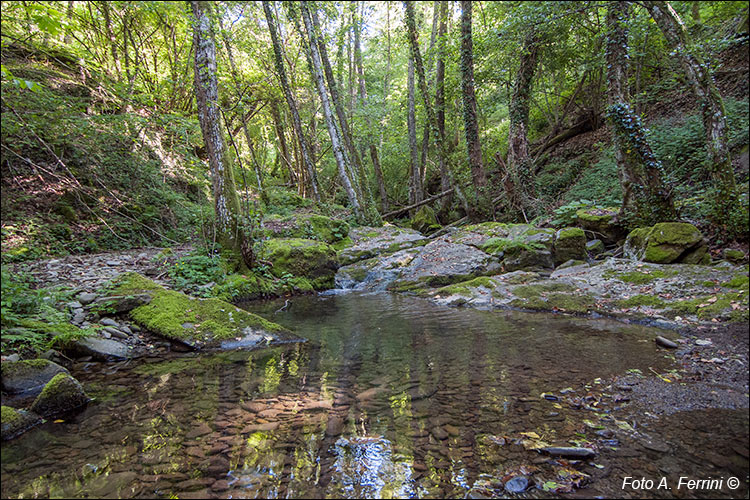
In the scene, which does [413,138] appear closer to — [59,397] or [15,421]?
[59,397]

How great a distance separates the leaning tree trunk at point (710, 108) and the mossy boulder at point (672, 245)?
22.9 inches

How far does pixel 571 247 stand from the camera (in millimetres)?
8531

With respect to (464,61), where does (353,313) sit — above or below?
below

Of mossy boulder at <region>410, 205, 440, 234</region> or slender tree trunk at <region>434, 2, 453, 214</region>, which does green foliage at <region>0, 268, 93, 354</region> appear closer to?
mossy boulder at <region>410, 205, 440, 234</region>

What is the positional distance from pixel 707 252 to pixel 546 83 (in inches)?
476

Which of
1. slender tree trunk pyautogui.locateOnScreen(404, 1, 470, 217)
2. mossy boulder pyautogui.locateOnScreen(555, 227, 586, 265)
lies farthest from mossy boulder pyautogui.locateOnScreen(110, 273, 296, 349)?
slender tree trunk pyautogui.locateOnScreen(404, 1, 470, 217)

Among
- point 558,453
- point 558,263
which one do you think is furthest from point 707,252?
point 558,453

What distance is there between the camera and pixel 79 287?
552cm

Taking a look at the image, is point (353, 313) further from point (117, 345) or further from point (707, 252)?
point (707, 252)

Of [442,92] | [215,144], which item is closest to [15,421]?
[215,144]

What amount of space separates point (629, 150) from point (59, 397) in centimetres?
975

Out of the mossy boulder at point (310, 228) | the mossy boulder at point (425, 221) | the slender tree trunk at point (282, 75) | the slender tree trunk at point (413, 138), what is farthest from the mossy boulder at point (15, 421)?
the slender tree trunk at point (413, 138)

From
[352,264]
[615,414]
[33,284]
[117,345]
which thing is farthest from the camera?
[352,264]

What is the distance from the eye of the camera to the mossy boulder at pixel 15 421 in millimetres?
2607
